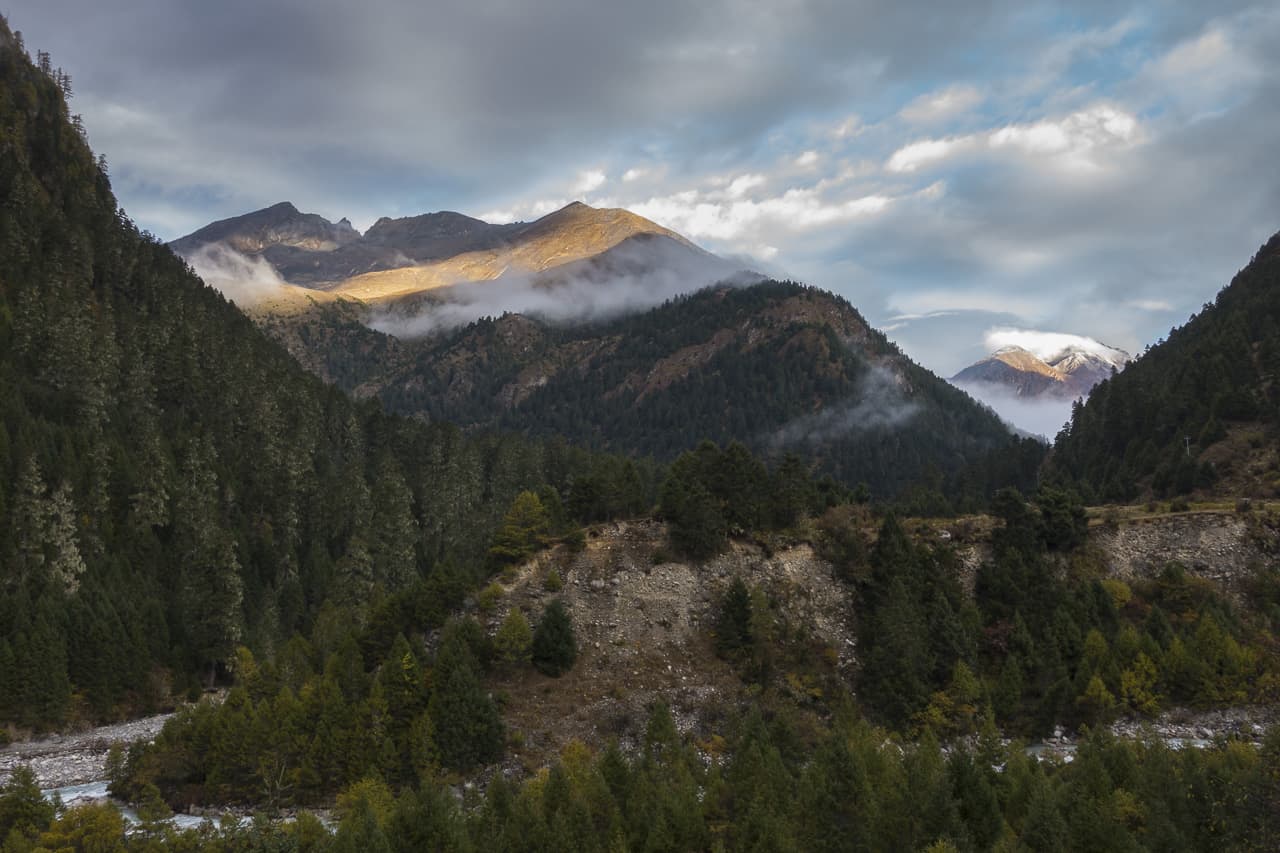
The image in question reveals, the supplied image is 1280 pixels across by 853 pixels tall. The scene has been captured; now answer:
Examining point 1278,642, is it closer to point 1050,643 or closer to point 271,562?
point 1050,643

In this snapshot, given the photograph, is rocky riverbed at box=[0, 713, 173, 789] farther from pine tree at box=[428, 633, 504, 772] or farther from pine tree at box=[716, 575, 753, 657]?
pine tree at box=[716, 575, 753, 657]

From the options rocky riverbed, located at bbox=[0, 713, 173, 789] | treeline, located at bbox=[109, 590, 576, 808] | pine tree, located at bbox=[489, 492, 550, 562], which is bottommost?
rocky riverbed, located at bbox=[0, 713, 173, 789]

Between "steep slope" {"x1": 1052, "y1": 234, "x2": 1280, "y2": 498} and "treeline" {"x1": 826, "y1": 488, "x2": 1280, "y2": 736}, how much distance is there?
96.3 feet

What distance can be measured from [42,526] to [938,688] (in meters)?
91.2

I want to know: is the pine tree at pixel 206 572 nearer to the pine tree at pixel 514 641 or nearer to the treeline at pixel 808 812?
the treeline at pixel 808 812

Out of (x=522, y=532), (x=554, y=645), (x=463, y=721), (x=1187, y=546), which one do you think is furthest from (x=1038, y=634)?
(x=463, y=721)

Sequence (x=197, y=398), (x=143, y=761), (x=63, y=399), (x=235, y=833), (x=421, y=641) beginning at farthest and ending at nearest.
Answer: (x=197, y=398)
(x=63, y=399)
(x=421, y=641)
(x=143, y=761)
(x=235, y=833)

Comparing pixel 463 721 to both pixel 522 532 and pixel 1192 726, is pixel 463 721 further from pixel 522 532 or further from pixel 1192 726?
pixel 1192 726

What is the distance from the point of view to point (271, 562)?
112m

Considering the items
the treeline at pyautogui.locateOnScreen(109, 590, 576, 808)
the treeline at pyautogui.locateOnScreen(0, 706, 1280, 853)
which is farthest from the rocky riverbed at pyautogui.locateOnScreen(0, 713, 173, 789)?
the treeline at pyautogui.locateOnScreen(0, 706, 1280, 853)

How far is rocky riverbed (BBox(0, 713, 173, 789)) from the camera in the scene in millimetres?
64562

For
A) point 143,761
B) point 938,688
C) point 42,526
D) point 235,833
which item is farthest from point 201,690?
point 938,688

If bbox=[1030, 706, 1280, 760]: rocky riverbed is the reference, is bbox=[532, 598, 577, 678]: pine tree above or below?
above

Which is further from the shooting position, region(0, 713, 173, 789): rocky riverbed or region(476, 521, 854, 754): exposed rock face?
region(476, 521, 854, 754): exposed rock face
